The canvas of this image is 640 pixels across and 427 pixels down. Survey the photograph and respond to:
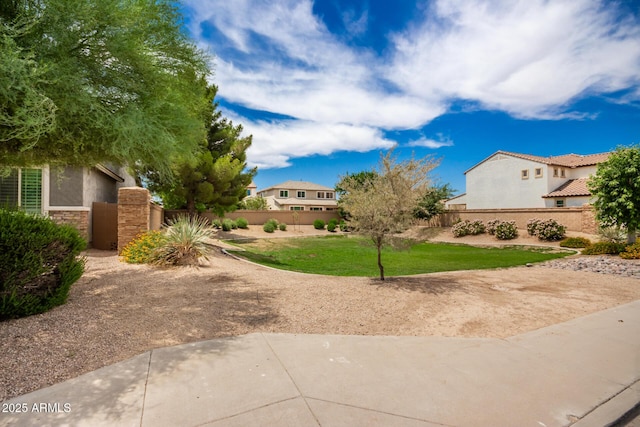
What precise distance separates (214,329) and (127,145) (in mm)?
3308

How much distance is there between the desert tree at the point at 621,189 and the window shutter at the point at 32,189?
23.2 m

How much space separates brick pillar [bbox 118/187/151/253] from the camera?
12266 millimetres

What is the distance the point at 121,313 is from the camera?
231 inches

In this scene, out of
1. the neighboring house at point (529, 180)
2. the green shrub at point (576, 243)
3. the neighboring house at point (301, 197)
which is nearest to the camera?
the green shrub at point (576, 243)

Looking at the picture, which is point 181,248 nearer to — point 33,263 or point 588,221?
point 33,263

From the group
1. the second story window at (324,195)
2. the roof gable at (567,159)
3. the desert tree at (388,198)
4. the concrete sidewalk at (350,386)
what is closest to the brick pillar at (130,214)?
the desert tree at (388,198)

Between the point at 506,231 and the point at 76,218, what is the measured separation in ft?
87.3

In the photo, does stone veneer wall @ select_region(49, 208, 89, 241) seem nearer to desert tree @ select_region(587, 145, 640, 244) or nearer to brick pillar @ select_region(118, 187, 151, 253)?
brick pillar @ select_region(118, 187, 151, 253)

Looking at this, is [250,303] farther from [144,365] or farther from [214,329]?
[144,365]

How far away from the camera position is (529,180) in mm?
36656

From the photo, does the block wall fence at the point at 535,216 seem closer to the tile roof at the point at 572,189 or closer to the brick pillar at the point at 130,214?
the tile roof at the point at 572,189

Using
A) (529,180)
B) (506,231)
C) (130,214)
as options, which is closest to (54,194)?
(130,214)

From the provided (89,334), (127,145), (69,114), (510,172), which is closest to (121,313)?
(89,334)

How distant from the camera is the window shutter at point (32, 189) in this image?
12680 mm
